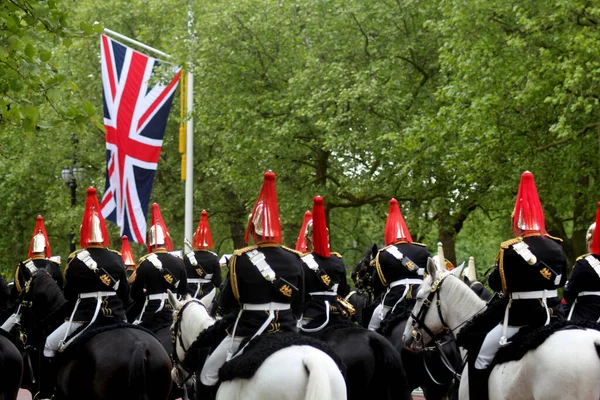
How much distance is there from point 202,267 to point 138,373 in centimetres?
765

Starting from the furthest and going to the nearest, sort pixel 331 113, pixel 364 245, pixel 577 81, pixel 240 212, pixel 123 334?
1. pixel 364 245
2. pixel 240 212
3. pixel 331 113
4. pixel 577 81
5. pixel 123 334

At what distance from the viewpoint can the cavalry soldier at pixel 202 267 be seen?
58.5ft

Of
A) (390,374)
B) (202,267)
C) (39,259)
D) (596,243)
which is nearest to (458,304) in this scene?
(390,374)

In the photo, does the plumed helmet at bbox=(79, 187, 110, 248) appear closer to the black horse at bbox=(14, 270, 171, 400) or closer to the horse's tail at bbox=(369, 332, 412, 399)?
the black horse at bbox=(14, 270, 171, 400)

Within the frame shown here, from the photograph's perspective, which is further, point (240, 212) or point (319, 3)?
point (240, 212)

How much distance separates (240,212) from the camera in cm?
3481

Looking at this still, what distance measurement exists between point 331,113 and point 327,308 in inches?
620

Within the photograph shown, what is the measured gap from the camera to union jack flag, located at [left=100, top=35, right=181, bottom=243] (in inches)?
966

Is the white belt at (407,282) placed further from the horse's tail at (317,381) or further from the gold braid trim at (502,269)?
the horse's tail at (317,381)

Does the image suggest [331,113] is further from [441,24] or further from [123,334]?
[123,334]

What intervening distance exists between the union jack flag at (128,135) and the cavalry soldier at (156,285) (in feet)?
33.0

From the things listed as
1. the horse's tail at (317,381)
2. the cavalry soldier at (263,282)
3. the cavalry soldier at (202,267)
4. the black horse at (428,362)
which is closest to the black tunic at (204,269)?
the cavalry soldier at (202,267)

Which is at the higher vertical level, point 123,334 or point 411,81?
point 411,81

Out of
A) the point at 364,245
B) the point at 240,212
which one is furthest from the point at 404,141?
the point at 364,245
